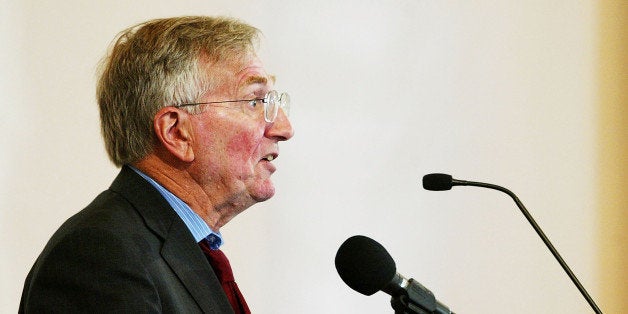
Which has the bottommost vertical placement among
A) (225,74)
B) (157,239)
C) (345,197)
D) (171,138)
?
(345,197)

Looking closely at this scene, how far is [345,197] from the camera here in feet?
9.86

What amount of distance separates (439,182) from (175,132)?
655 millimetres

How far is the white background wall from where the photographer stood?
2.65 m

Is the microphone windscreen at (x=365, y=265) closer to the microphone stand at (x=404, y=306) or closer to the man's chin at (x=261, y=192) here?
the microphone stand at (x=404, y=306)

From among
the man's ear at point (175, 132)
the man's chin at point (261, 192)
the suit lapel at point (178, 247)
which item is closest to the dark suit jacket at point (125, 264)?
the suit lapel at point (178, 247)

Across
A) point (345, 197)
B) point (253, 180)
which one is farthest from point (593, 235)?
point (253, 180)

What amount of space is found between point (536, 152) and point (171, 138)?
1793mm

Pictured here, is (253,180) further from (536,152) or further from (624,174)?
(624,174)

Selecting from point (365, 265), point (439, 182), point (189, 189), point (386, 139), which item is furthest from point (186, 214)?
point (386, 139)

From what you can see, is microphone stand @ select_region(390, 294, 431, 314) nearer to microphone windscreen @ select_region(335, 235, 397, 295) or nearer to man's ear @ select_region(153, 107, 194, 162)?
microphone windscreen @ select_region(335, 235, 397, 295)

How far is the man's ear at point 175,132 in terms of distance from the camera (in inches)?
74.6

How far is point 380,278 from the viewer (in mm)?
1516

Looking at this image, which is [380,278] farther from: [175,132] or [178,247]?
[175,132]

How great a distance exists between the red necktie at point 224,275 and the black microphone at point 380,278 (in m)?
0.39
